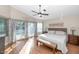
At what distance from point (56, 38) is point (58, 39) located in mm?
42

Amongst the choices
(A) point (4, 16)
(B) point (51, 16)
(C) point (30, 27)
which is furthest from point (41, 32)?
(A) point (4, 16)

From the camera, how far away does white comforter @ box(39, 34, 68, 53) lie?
1552mm

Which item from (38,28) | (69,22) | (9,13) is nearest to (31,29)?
(38,28)

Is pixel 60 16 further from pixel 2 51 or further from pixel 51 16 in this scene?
pixel 2 51

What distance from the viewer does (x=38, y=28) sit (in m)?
1.68

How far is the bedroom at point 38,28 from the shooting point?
4.85 ft

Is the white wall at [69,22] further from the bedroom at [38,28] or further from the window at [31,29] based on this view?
the window at [31,29]

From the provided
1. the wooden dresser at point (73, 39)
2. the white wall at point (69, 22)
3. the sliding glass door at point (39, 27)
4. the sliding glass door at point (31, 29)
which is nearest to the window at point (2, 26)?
the sliding glass door at point (31, 29)

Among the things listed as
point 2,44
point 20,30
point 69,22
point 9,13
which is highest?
point 9,13

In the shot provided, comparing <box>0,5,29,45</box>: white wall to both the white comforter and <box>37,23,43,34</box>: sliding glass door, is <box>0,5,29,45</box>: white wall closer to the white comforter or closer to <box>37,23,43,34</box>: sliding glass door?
<box>37,23,43,34</box>: sliding glass door

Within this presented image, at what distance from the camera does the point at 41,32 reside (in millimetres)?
1671

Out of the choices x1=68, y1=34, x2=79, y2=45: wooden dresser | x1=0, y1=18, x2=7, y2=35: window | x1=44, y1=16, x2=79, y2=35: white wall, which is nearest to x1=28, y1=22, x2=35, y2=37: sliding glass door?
x1=44, y1=16, x2=79, y2=35: white wall

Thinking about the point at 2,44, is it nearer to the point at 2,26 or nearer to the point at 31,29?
the point at 2,26

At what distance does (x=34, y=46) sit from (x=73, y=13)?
3.16ft
